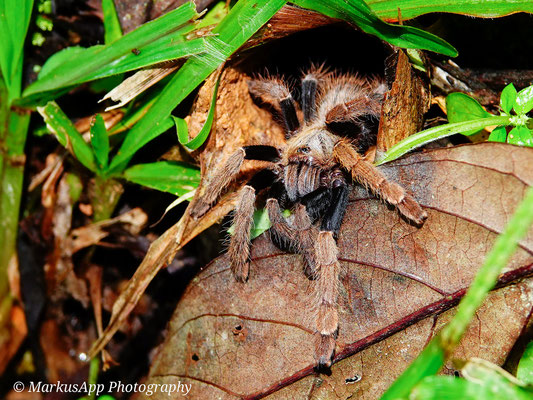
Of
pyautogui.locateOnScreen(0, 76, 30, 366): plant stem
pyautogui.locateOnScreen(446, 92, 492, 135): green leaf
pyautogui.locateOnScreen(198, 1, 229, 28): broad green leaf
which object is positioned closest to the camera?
pyautogui.locateOnScreen(446, 92, 492, 135): green leaf

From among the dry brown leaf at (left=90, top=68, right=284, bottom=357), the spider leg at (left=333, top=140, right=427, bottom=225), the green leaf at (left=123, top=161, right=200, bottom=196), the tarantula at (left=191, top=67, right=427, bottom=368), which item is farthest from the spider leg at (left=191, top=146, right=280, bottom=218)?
the spider leg at (left=333, top=140, right=427, bottom=225)

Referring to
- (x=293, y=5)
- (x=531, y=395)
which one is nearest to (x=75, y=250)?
(x=293, y=5)

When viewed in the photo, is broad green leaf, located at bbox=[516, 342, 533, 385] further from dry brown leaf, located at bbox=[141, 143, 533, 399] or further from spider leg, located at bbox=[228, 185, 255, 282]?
spider leg, located at bbox=[228, 185, 255, 282]

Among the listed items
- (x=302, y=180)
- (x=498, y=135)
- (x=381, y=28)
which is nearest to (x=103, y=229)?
(x=302, y=180)

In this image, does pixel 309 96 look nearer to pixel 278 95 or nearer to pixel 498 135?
pixel 278 95

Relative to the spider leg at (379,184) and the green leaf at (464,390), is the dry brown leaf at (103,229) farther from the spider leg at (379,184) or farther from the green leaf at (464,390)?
the green leaf at (464,390)

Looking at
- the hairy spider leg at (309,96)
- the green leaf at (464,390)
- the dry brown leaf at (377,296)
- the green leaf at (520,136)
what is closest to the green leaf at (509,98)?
the green leaf at (520,136)
